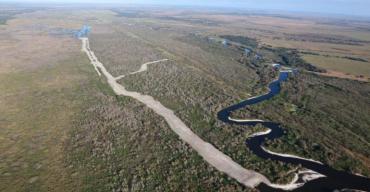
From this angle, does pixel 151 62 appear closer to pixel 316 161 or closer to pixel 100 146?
pixel 100 146

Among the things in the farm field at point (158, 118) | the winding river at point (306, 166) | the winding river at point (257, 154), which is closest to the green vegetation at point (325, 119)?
the farm field at point (158, 118)

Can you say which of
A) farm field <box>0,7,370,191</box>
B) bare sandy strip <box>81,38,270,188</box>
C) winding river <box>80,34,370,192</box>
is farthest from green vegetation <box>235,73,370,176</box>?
bare sandy strip <box>81,38,270,188</box>

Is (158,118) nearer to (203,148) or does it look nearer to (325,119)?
(203,148)

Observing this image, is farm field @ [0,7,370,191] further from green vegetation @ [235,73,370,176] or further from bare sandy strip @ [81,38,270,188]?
bare sandy strip @ [81,38,270,188]

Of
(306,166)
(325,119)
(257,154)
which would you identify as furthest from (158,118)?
(325,119)

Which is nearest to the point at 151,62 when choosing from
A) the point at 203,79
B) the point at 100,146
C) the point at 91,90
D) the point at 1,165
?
the point at 203,79

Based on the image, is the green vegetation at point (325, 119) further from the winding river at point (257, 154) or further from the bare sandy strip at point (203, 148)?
the bare sandy strip at point (203, 148)

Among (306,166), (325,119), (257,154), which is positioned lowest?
(306,166)

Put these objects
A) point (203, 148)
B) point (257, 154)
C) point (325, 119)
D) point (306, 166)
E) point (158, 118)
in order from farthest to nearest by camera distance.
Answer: point (325, 119) < point (158, 118) < point (203, 148) < point (257, 154) < point (306, 166)

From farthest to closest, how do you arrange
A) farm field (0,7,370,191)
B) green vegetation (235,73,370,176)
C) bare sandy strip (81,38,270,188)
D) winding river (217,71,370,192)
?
green vegetation (235,73,370,176), farm field (0,7,370,191), bare sandy strip (81,38,270,188), winding river (217,71,370,192)
